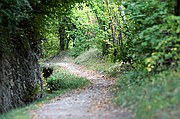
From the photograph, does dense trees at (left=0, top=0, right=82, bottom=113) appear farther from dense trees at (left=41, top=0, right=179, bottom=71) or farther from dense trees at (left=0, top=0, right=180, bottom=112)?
dense trees at (left=41, top=0, right=179, bottom=71)

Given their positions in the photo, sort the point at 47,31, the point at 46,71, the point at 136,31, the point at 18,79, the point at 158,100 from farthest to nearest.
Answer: the point at 46,71 < the point at 47,31 < the point at 18,79 < the point at 136,31 < the point at 158,100

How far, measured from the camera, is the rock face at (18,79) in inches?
487

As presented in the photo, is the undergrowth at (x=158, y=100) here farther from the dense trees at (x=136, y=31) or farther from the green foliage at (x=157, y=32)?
the dense trees at (x=136, y=31)

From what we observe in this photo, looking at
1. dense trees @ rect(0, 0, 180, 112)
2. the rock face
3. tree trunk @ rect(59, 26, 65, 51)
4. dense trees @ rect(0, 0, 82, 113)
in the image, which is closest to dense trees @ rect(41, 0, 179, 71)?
dense trees @ rect(0, 0, 180, 112)

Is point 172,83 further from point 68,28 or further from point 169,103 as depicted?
point 68,28

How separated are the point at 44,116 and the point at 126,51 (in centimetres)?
1110

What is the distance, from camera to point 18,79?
13.9 meters

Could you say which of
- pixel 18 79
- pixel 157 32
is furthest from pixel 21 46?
pixel 157 32

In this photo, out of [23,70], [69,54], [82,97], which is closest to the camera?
[82,97]

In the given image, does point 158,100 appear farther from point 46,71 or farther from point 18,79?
point 46,71

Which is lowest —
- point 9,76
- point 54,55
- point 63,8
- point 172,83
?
point 54,55

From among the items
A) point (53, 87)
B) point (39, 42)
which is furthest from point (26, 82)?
point (53, 87)

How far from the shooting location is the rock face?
40.6 feet

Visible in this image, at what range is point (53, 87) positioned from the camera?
1909cm
